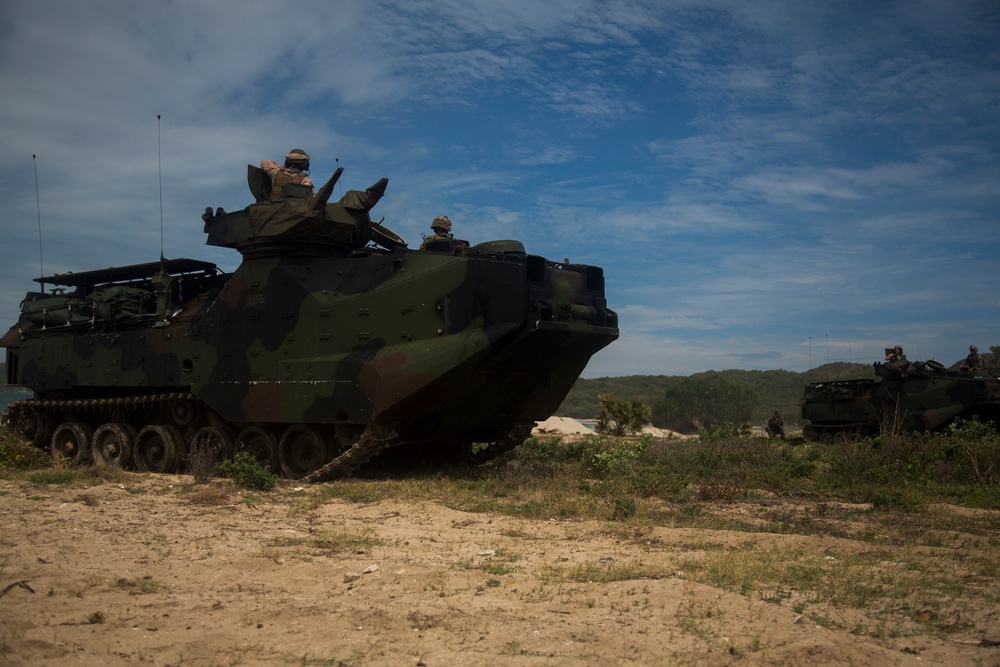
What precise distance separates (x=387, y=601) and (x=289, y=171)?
9435 millimetres

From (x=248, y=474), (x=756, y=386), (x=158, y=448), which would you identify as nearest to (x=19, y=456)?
(x=158, y=448)

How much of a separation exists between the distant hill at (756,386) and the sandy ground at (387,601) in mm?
45480

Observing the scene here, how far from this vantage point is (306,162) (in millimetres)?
14344

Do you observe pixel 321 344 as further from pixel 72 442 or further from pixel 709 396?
pixel 709 396

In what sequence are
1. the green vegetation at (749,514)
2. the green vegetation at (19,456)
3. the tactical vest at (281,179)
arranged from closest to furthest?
the green vegetation at (749,514) < the tactical vest at (281,179) < the green vegetation at (19,456)

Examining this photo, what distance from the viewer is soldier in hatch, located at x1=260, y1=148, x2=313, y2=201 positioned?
45.5 feet

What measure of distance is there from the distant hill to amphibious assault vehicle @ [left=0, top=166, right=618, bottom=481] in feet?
133

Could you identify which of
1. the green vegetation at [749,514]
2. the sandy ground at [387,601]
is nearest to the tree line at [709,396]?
the green vegetation at [749,514]

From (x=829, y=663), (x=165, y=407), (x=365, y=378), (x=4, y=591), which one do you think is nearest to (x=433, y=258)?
(x=365, y=378)

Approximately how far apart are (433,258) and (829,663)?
8.14 metres

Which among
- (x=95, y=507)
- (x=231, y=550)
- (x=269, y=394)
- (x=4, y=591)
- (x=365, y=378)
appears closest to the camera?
(x=4, y=591)

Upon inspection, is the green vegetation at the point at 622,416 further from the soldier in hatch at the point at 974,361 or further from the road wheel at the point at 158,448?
the road wheel at the point at 158,448

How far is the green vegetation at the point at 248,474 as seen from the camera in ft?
37.8

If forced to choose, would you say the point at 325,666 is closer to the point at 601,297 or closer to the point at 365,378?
the point at 365,378
